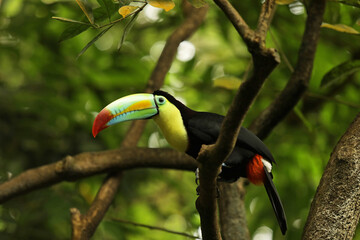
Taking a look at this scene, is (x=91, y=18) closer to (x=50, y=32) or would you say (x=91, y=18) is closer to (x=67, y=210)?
(x=67, y=210)

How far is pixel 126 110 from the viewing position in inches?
118

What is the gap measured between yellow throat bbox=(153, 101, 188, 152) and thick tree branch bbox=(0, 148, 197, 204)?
69 centimetres

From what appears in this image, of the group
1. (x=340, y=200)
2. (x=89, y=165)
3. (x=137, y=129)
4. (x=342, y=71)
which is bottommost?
(x=137, y=129)

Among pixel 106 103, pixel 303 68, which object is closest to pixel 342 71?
pixel 303 68

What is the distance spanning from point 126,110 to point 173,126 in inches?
11.1

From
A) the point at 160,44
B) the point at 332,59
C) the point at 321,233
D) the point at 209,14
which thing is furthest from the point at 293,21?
the point at 321,233

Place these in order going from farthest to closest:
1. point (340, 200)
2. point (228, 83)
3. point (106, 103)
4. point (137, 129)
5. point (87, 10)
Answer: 1. point (106, 103)
2. point (137, 129)
3. point (228, 83)
4. point (340, 200)
5. point (87, 10)

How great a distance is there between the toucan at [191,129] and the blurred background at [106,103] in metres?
0.93

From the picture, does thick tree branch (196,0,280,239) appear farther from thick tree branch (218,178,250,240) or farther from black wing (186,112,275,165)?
thick tree branch (218,178,250,240)

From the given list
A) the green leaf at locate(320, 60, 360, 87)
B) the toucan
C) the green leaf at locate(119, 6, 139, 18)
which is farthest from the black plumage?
the green leaf at locate(119, 6, 139, 18)

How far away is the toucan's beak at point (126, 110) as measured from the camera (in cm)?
290

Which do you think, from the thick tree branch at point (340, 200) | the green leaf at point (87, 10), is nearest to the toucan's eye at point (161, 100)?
the green leaf at point (87, 10)

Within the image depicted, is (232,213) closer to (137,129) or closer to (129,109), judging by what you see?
(129,109)

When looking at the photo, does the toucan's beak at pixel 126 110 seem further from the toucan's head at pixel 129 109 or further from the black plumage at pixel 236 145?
the black plumage at pixel 236 145
